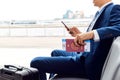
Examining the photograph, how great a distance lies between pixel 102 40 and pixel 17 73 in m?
0.53

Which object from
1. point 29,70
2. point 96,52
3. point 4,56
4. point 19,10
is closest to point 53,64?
point 29,70

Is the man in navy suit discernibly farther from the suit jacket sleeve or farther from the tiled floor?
the tiled floor

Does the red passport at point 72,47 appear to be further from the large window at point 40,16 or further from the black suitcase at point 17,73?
the large window at point 40,16

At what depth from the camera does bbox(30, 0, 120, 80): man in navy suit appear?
3.86ft

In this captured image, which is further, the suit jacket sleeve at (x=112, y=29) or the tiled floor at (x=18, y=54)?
the tiled floor at (x=18, y=54)

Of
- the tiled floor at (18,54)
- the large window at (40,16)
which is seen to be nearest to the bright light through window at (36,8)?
the large window at (40,16)

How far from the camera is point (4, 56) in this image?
378 cm

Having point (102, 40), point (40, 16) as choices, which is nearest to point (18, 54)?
point (40, 16)

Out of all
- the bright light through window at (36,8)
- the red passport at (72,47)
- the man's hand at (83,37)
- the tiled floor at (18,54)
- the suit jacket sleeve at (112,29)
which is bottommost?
the tiled floor at (18,54)

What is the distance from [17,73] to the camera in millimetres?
1246

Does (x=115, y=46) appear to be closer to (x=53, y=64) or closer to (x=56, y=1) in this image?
(x=53, y=64)

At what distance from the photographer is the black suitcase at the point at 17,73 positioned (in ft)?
4.07

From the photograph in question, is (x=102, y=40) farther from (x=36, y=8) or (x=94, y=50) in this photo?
(x=36, y=8)

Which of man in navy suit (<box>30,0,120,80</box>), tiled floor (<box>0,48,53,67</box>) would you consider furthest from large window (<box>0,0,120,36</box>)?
man in navy suit (<box>30,0,120,80</box>)
